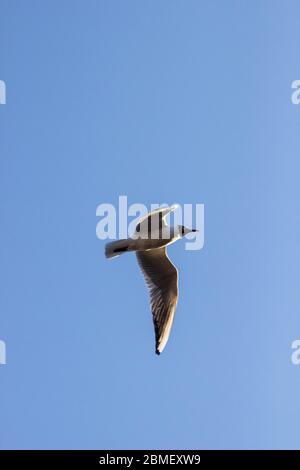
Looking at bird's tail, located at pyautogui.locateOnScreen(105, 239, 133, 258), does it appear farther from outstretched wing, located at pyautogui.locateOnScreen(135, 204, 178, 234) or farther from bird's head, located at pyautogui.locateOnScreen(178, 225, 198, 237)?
bird's head, located at pyautogui.locateOnScreen(178, 225, 198, 237)

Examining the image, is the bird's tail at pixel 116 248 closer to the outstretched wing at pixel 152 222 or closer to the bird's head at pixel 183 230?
the outstretched wing at pixel 152 222

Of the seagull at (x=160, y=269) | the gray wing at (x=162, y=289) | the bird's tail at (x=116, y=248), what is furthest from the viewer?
the gray wing at (x=162, y=289)

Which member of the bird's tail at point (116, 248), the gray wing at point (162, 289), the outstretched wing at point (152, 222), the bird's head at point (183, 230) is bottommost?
the gray wing at point (162, 289)

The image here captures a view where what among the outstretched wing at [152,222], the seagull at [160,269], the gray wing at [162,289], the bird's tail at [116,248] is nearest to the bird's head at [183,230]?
the seagull at [160,269]

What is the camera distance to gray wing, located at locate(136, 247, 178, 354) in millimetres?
7492

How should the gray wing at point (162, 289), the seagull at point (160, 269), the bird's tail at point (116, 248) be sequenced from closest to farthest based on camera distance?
1. the bird's tail at point (116, 248)
2. the seagull at point (160, 269)
3. the gray wing at point (162, 289)

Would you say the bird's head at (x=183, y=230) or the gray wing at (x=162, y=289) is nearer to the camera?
the bird's head at (x=183, y=230)

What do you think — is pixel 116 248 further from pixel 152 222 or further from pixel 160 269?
pixel 160 269

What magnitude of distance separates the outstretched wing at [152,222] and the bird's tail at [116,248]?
17 centimetres

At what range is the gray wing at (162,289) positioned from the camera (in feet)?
24.6

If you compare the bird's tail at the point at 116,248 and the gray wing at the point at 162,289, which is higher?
the bird's tail at the point at 116,248

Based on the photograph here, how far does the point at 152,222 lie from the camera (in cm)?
718
